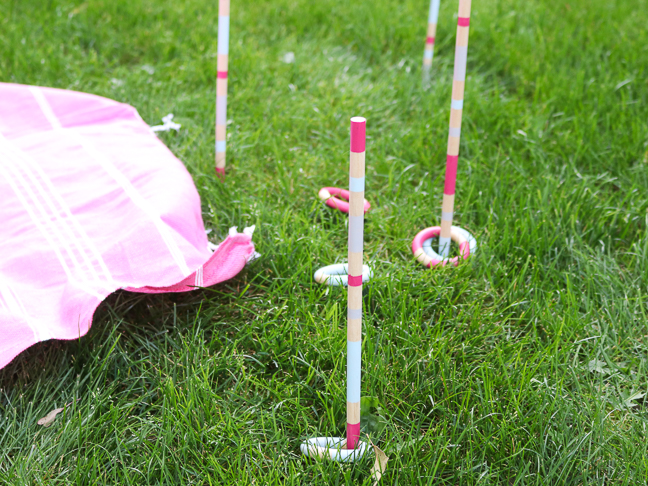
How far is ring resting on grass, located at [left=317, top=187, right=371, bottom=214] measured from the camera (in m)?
2.40

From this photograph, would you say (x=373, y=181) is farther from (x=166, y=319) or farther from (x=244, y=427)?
(x=244, y=427)

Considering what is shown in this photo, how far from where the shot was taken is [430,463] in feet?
4.98

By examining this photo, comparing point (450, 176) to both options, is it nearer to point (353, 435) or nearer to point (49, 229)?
point (353, 435)

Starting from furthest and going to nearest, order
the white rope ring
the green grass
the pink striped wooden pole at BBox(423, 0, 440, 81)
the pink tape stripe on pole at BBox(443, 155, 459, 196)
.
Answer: the pink striped wooden pole at BBox(423, 0, 440, 81) < the pink tape stripe on pole at BBox(443, 155, 459, 196) < the white rope ring < the green grass

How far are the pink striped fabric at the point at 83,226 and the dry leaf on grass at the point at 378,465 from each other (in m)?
0.74

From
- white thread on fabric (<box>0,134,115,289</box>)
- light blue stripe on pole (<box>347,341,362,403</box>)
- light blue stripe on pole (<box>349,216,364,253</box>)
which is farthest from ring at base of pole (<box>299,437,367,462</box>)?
white thread on fabric (<box>0,134,115,289</box>)

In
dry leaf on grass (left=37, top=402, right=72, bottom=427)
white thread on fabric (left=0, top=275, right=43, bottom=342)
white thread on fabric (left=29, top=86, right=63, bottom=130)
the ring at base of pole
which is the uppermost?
white thread on fabric (left=29, top=86, right=63, bottom=130)

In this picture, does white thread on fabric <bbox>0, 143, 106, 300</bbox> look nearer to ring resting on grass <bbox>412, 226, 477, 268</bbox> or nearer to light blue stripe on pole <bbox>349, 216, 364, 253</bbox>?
light blue stripe on pole <bbox>349, 216, 364, 253</bbox>

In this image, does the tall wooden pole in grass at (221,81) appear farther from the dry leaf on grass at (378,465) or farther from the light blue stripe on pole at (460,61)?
the dry leaf on grass at (378,465)

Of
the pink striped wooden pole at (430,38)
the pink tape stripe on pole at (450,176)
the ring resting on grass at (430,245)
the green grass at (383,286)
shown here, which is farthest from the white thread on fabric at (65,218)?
the pink striped wooden pole at (430,38)

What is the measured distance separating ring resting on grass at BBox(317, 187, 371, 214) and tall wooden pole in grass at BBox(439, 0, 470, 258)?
1.15 ft

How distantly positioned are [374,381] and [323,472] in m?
0.31

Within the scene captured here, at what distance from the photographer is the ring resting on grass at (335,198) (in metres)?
2.40

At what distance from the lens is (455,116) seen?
6.65 feet
